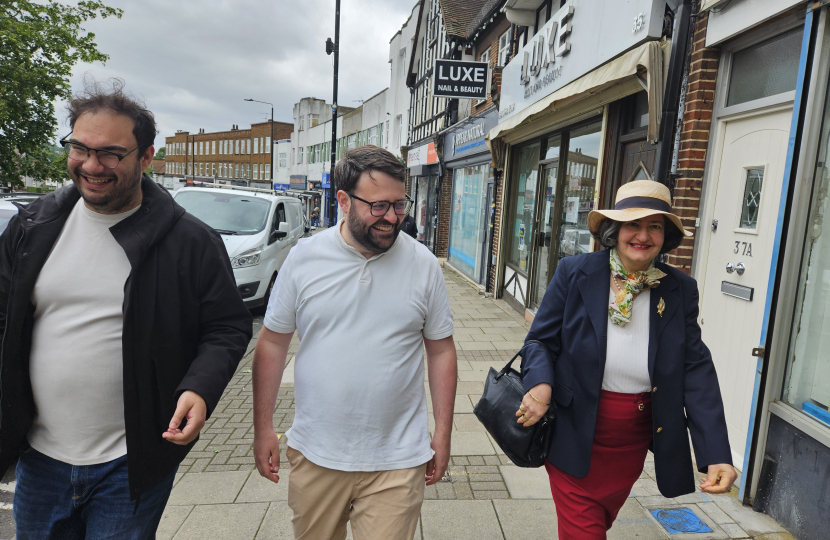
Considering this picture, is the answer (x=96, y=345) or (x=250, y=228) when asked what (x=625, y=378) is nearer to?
(x=96, y=345)

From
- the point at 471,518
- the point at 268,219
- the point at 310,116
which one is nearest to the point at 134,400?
the point at 471,518

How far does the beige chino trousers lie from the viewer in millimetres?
1986

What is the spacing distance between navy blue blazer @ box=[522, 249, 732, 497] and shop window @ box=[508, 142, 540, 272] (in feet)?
23.7

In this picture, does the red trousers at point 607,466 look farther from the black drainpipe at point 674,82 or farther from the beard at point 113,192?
the black drainpipe at point 674,82

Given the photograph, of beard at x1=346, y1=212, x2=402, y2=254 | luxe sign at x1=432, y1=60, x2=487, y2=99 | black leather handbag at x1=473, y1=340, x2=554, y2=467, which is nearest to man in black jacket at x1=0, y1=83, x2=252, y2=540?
beard at x1=346, y1=212, x2=402, y2=254

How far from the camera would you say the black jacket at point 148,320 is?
69.2 inches

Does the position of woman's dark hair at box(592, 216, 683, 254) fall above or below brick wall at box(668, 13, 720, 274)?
below

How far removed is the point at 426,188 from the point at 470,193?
5.87m

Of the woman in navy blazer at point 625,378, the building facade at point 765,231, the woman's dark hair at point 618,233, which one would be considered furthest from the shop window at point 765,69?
the woman in navy blazer at point 625,378

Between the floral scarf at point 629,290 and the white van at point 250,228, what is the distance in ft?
21.6

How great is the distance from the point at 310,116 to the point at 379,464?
48322 mm

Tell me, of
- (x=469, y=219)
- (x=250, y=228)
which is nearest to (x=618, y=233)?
(x=250, y=228)

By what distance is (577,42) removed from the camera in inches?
258

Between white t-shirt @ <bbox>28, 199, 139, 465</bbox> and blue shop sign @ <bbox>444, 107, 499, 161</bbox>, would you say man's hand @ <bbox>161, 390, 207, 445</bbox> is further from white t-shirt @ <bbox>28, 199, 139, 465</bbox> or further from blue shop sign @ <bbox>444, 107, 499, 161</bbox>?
blue shop sign @ <bbox>444, 107, 499, 161</bbox>
